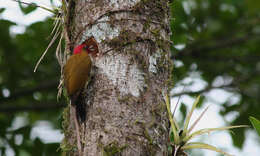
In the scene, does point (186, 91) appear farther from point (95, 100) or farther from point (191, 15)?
point (95, 100)

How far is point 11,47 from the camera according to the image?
4.03 meters

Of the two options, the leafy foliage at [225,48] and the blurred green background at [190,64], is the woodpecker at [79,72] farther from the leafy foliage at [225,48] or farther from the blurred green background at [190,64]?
the leafy foliage at [225,48]

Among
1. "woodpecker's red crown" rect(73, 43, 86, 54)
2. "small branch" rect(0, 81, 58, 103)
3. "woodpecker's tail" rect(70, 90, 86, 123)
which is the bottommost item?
"small branch" rect(0, 81, 58, 103)

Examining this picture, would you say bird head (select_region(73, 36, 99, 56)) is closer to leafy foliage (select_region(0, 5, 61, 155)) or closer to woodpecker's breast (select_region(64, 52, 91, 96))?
woodpecker's breast (select_region(64, 52, 91, 96))

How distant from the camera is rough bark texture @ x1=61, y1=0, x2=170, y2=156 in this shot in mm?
1789

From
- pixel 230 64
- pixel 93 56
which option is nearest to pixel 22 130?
pixel 93 56

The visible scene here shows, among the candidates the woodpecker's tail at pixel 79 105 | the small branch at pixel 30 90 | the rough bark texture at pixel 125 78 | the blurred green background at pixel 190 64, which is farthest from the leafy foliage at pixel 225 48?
the woodpecker's tail at pixel 79 105

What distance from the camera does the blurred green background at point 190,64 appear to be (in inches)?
149

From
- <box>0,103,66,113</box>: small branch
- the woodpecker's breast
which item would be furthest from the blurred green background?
the woodpecker's breast

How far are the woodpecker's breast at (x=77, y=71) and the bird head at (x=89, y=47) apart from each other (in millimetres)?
24

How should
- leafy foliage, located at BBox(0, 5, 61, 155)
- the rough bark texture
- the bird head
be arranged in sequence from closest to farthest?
the rough bark texture → the bird head → leafy foliage, located at BBox(0, 5, 61, 155)

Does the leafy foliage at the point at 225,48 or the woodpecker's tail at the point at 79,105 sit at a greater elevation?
the leafy foliage at the point at 225,48

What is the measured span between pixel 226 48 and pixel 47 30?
2.25 metres

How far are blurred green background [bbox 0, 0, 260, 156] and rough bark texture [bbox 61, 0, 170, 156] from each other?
Answer: 154cm
